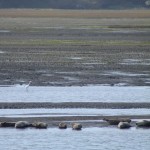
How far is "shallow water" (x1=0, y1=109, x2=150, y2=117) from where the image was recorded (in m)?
28.2

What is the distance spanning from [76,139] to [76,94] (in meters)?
8.80

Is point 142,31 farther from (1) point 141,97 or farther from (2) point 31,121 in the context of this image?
(2) point 31,121

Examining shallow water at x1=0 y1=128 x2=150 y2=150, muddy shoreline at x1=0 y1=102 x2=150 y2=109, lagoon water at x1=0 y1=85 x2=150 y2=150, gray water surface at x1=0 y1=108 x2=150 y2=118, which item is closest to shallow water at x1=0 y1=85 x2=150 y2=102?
lagoon water at x1=0 y1=85 x2=150 y2=150

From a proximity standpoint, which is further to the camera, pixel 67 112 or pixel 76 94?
pixel 76 94

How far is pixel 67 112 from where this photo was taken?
28703 mm

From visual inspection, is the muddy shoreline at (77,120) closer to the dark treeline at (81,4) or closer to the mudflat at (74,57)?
the mudflat at (74,57)

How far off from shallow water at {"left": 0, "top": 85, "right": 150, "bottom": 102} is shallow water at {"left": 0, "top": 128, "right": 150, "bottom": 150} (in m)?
6.16

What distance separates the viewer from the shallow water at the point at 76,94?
104ft

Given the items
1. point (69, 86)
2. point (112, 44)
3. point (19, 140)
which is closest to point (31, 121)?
point (19, 140)

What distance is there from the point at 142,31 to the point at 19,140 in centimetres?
5148

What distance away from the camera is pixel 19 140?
24109 millimetres

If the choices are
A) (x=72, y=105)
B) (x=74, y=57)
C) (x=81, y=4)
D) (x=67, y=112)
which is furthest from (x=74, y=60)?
(x=81, y=4)

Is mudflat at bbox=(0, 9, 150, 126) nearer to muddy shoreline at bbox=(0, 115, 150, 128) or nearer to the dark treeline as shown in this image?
muddy shoreline at bbox=(0, 115, 150, 128)

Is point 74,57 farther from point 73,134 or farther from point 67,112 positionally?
point 73,134
